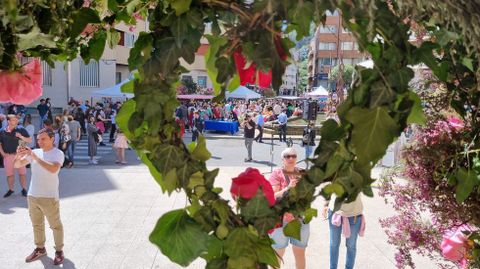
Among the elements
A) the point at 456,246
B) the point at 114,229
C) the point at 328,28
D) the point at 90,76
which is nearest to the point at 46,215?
the point at 114,229

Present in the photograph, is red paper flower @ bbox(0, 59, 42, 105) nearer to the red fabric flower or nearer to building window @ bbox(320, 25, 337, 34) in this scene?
the red fabric flower

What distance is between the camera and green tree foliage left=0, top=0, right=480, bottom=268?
810mm

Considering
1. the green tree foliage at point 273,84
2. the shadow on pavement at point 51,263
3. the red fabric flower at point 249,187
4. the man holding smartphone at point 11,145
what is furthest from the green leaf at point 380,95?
the man holding smartphone at point 11,145

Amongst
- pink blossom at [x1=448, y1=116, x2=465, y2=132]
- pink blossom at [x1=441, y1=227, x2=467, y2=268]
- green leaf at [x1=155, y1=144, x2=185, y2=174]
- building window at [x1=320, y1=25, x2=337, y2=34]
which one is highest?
building window at [x1=320, y1=25, x2=337, y2=34]

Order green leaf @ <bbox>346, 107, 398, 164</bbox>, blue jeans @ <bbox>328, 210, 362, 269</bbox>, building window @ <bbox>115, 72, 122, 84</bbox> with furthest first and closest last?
building window @ <bbox>115, 72, 122, 84</bbox> < blue jeans @ <bbox>328, 210, 362, 269</bbox> < green leaf @ <bbox>346, 107, 398, 164</bbox>

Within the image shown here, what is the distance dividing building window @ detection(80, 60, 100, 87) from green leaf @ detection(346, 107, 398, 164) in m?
30.4

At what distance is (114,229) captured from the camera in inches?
254

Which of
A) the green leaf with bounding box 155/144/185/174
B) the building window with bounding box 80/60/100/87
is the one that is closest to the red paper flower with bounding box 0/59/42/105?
the green leaf with bounding box 155/144/185/174

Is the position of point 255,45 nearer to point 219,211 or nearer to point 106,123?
point 219,211

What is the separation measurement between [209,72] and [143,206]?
6.95m

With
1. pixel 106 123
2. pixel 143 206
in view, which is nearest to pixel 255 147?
pixel 106 123

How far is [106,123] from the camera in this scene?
20.2 metres

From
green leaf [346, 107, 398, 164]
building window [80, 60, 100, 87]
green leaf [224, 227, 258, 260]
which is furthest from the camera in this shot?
building window [80, 60, 100, 87]

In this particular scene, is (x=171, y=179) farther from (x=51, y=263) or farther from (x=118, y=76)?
(x=118, y=76)
